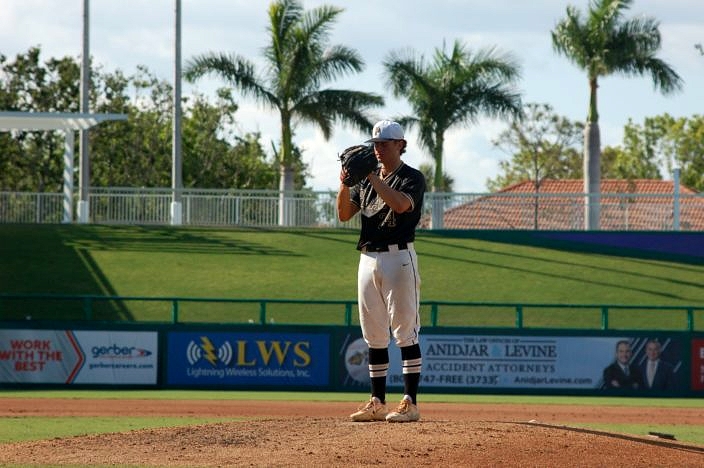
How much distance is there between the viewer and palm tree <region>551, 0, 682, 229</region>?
3725 centimetres

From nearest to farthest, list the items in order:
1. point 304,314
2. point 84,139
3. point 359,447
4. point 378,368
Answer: point 359,447, point 378,368, point 304,314, point 84,139

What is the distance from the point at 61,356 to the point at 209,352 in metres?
2.59

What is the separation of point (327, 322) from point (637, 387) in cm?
587

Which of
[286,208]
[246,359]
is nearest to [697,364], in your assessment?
[246,359]

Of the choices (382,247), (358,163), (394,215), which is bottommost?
(382,247)

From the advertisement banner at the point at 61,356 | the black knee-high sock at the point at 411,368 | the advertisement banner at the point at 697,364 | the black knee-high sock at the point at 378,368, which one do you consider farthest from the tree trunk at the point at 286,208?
the black knee-high sock at the point at 411,368

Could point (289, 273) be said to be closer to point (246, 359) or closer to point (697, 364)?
point (246, 359)

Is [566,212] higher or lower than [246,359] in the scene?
higher

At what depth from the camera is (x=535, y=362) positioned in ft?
71.6

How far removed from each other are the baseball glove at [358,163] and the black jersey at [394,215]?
346 mm

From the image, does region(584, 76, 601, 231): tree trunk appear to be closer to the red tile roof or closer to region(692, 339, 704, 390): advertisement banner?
the red tile roof

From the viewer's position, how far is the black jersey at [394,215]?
9.39m

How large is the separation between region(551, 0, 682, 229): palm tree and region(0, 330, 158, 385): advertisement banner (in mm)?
20807

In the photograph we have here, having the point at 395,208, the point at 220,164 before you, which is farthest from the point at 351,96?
the point at 395,208
